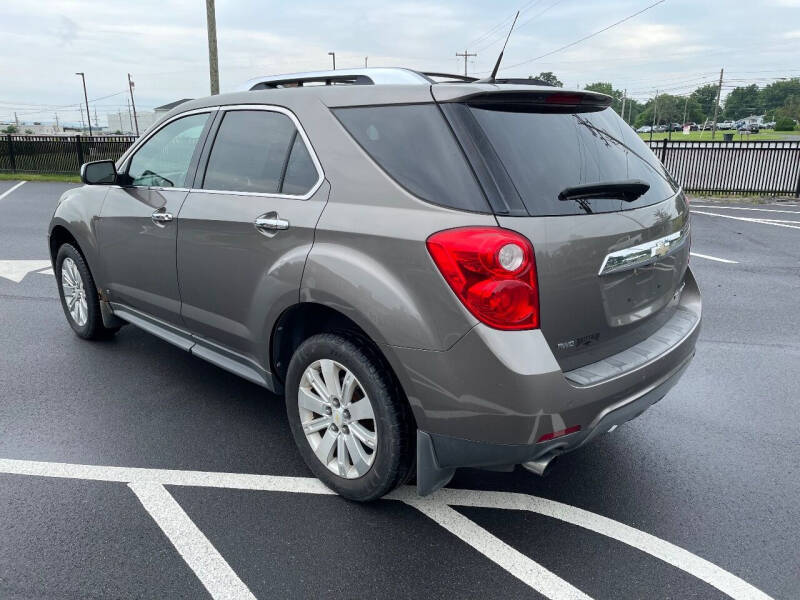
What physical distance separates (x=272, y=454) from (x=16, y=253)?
657 centimetres

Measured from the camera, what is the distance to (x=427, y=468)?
2.58 meters

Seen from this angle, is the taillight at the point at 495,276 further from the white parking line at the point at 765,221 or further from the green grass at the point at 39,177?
the green grass at the point at 39,177

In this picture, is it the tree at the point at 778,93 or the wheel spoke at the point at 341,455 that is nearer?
the wheel spoke at the point at 341,455

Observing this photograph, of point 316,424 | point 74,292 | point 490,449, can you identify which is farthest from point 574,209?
point 74,292

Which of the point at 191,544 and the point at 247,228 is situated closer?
the point at 191,544

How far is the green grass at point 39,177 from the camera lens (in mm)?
19778

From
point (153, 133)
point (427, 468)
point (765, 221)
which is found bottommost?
point (765, 221)

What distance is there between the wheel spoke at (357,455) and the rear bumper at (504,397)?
1.10 ft

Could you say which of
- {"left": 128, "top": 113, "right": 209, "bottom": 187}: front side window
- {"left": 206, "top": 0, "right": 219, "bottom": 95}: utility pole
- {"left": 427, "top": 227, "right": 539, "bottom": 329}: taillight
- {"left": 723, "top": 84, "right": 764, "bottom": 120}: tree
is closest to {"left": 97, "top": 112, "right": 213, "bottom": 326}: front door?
{"left": 128, "top": 113, "right": 209, "bottom": 187}: front side window

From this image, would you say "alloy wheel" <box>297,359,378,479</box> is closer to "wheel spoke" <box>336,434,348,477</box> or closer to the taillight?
"wheel spoke" <box>336,434,348,477</box>

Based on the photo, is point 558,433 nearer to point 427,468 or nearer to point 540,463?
point 540,463

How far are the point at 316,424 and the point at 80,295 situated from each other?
2.89m

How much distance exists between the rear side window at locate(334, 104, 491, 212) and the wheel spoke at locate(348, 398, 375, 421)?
886 millimetres

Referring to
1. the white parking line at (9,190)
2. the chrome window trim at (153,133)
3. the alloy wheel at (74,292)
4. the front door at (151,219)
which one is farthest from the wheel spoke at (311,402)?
the white parking line at (9,190)
